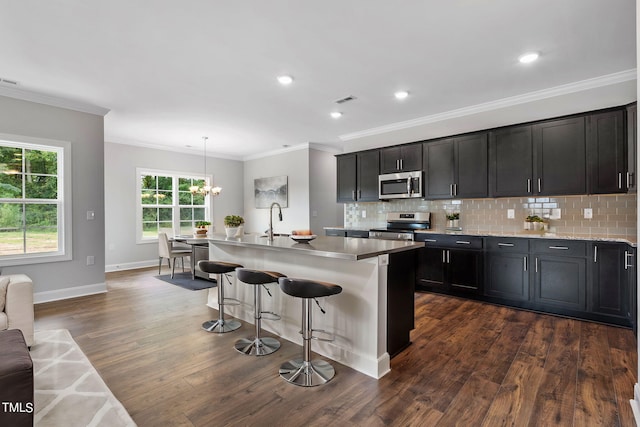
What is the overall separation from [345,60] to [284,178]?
15.0 ft

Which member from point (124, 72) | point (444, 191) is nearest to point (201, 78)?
point (124, 72)

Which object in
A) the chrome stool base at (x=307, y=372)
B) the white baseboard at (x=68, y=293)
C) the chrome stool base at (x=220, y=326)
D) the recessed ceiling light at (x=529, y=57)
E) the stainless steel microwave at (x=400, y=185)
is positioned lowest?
the chrome stool base at (x=307, y=372)

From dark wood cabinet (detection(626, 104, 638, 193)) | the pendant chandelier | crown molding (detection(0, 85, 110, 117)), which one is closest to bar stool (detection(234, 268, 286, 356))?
dark wood cabinet (detection(626, 104, 638, 193))

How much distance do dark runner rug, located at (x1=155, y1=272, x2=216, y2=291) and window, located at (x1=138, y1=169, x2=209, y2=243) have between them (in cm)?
150

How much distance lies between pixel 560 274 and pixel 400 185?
2438mm

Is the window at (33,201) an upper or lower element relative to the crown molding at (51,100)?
lower

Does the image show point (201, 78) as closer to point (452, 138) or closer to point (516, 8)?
point (516, 8)

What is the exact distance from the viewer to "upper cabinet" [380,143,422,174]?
197 inches

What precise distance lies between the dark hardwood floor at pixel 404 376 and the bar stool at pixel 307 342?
0.25 ft

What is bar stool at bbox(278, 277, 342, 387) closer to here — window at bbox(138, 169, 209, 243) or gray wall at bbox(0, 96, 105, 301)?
gray wall at bbox(0, 96, 105, 301)

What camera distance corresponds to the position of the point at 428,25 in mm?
2609

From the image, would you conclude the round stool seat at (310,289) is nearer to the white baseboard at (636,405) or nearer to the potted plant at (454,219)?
the white baseboard at (636,405)

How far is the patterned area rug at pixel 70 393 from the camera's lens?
5.92 feet

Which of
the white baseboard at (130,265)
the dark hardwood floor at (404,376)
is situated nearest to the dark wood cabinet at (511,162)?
the dark hardwood floor at (404,376)
